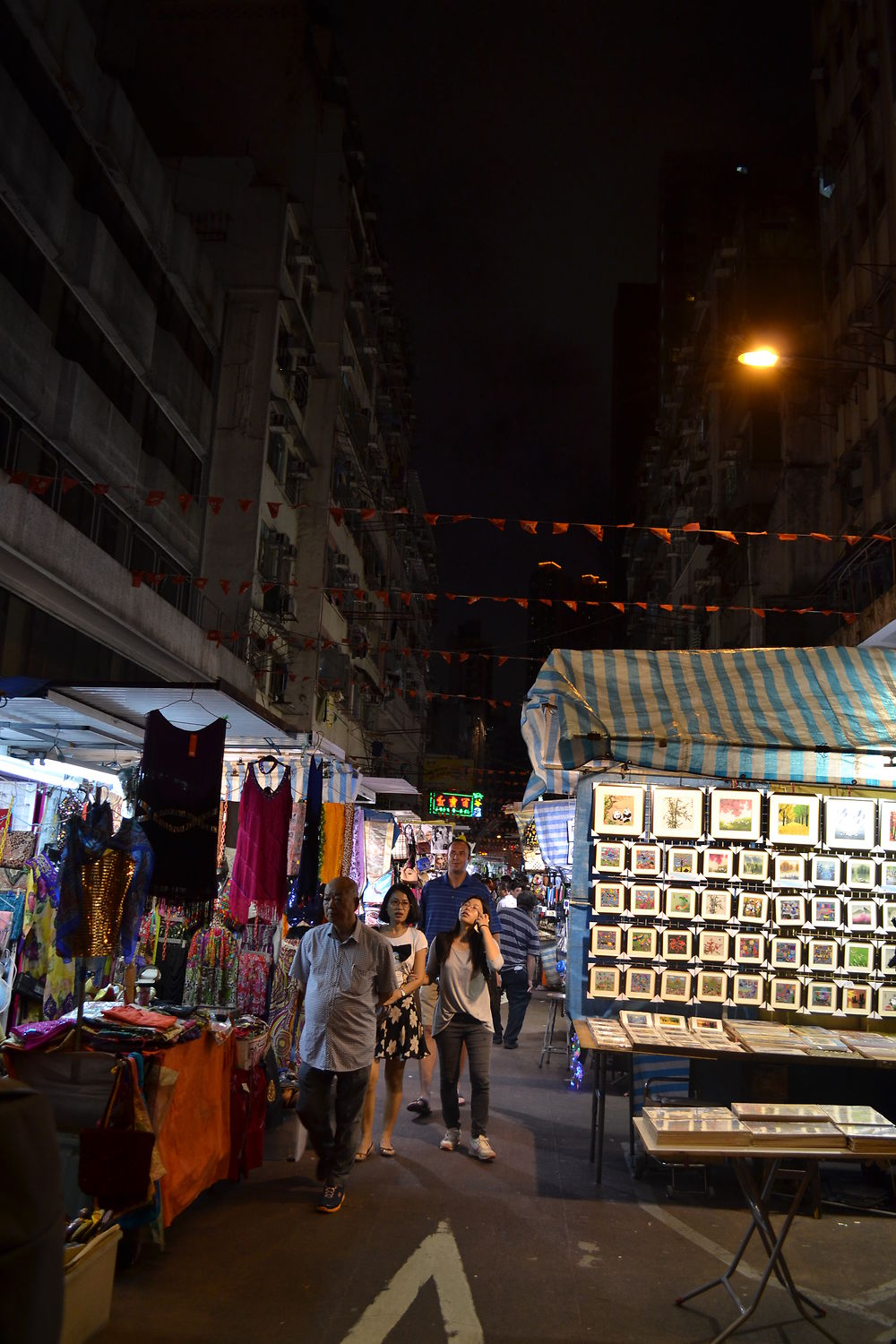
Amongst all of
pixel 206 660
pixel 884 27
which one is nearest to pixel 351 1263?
pixel 206 660

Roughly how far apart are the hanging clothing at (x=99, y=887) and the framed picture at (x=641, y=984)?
145 inches

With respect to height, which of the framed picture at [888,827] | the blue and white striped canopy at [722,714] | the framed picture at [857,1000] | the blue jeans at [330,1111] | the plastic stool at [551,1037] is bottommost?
the plastic stool at [551,1037]

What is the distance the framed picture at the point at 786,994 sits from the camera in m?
7.34

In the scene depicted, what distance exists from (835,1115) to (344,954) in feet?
9.85

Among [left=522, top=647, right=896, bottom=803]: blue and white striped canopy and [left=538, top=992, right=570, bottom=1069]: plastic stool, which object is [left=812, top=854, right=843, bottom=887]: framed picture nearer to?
[left=522, top=647, right=896, bottom=803]: blue and white striped canopy

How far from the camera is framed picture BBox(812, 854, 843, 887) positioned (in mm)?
7383

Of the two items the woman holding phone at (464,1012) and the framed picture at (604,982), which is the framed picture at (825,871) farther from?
the woman holding phone at (464,1012)

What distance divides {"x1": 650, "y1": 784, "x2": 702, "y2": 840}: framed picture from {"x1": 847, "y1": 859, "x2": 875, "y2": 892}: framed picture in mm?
1158

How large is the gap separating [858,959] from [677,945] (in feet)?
4.45

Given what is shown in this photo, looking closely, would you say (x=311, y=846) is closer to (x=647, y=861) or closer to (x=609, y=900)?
(x=609, y=900)

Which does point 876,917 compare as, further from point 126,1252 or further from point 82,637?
point 82,637

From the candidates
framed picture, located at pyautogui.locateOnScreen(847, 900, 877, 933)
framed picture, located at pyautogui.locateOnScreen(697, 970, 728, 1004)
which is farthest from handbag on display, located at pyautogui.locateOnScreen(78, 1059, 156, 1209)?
framed picture, located at pyautogui.locateOnScreen(847, 900, 877, 933)

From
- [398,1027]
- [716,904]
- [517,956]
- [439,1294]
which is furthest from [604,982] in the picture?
[517,956]

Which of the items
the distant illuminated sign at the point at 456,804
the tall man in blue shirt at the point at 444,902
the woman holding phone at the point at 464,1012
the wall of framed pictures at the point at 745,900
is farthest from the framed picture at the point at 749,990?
the distant illuminated sign at the point at 456,804
